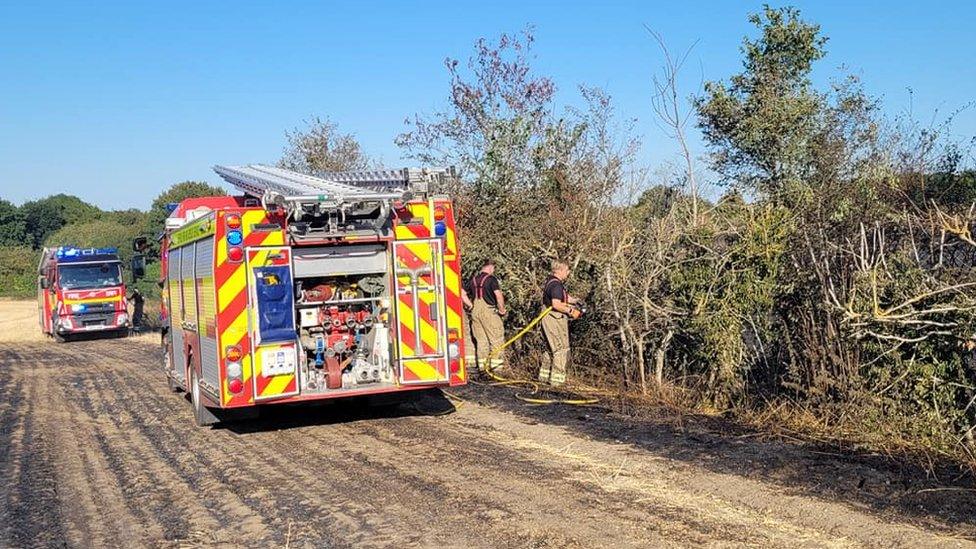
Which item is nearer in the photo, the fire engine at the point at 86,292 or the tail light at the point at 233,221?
the tail light at the point at 233,221

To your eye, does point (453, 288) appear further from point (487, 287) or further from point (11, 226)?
Result: point (11, 226)

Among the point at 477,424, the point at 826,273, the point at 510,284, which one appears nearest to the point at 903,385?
the point at 826,273

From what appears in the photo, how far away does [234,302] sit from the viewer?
10281 mm

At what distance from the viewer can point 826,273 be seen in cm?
953

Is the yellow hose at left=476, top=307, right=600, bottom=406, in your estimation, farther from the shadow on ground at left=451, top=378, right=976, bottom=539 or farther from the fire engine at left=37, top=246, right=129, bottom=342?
the fire engine at left=37, top=246, right=129, bottom=342

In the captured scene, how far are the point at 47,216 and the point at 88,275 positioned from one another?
2930 inches

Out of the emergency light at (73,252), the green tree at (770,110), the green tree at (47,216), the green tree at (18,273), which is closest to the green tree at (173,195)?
the green tree at (18,273)

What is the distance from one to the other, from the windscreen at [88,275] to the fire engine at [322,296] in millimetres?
19701

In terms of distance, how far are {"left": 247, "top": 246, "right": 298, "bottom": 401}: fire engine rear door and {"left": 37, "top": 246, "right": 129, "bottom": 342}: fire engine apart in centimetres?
2131

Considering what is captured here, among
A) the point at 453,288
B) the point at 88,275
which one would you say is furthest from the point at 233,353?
the point at 88,275

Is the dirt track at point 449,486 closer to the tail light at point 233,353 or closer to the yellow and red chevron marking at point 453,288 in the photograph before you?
the yellow and red chevron marking at point 453,288

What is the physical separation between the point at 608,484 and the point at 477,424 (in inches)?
131

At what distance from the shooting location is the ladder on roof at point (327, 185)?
10.1 metres

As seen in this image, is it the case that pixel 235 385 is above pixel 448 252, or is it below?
below
